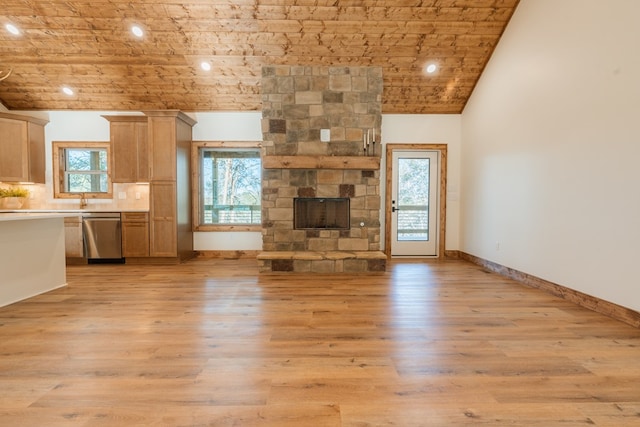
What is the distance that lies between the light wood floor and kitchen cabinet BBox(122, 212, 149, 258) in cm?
179

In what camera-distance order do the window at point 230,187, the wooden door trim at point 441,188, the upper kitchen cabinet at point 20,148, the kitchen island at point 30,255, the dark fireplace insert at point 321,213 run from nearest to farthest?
1. the kitchen island at point 30,255
2. the dark fireplace insert at point 321,213
3. the upper kitchen cabinet at point 20,148
4. the wooden door trim at point 441,188
5. the window at point 230,187

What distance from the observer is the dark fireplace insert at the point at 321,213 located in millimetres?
5504

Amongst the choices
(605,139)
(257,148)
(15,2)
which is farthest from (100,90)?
(605,139)

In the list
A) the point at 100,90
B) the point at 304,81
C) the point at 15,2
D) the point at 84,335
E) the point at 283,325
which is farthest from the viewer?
the point at 100,90

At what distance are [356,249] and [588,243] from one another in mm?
2966

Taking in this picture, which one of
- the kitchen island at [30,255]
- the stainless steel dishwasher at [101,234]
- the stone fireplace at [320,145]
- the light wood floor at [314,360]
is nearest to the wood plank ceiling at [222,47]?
the stone fireplace at [320,145]

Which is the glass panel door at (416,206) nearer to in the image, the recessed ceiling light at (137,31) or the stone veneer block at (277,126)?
the stone veneer block at (277,126)

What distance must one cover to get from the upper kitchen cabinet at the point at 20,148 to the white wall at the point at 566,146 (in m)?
7.83

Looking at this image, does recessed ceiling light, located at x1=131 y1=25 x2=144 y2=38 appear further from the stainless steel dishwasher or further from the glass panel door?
the glass panel door

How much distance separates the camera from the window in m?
6.51

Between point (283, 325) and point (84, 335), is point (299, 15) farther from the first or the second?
point (84, 335)

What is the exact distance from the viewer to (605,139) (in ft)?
10.5

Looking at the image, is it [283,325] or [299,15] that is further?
[299,15]

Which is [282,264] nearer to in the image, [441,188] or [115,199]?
[441,188]
